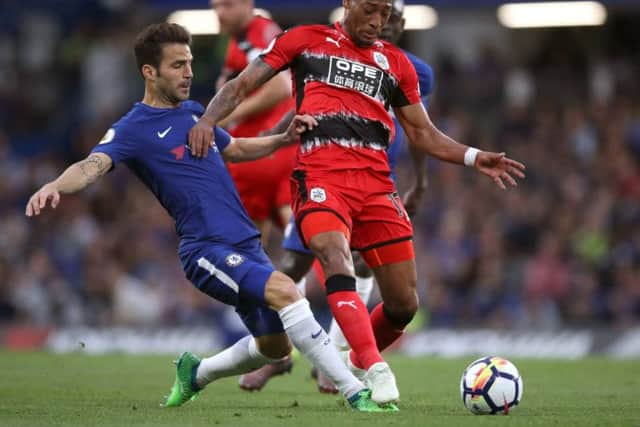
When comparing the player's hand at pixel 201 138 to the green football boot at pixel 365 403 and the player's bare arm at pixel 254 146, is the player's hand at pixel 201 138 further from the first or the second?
the green football boot at pixel 365 403

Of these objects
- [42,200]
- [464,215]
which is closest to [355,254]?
[42,200]

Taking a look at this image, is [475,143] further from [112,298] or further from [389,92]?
[389,92]

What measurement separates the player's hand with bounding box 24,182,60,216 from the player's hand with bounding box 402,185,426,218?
12.1ft

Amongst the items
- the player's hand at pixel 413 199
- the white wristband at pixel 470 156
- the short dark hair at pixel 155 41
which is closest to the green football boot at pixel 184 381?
the short dark hair at pixel 155 41

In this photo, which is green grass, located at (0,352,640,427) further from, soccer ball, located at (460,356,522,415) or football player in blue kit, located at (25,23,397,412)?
football player in blue kit, located at (25,23,397,412)

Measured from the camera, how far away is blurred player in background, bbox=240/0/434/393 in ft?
31.6

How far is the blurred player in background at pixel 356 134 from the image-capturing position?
784 cm

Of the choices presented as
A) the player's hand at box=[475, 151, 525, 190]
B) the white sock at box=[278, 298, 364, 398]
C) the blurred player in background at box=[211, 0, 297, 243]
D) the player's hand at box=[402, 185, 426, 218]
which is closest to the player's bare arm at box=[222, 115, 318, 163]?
the player's hand at box=[475, 151, 525, 190]

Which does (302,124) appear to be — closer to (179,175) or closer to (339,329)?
(179,175)

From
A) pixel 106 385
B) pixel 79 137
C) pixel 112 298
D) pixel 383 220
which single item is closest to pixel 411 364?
pixel 106 385

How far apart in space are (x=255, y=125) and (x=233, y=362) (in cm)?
364

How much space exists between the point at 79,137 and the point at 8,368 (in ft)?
39.3

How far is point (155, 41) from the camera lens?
801 centimetres

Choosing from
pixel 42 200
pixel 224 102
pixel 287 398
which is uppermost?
pixel 224 102
